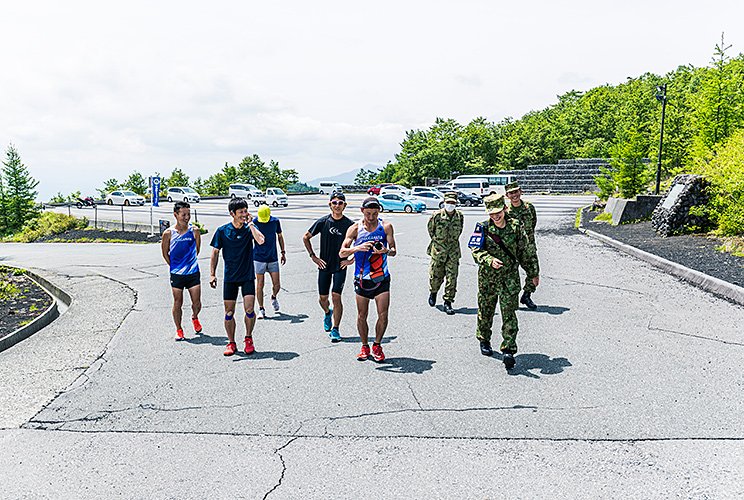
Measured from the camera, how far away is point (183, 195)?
2183 inches

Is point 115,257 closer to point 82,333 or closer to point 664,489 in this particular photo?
point 82,333

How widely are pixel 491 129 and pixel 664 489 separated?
8057 cm

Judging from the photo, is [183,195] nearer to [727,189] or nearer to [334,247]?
[727,189]

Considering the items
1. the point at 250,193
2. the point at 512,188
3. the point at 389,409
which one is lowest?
the point at 389,409

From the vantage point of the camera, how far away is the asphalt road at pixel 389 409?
156 inches

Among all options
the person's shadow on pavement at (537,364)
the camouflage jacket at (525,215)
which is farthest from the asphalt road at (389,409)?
the camouflage jacket at (525,215)

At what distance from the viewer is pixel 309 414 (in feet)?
16.6

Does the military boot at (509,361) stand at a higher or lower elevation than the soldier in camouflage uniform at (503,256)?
lower

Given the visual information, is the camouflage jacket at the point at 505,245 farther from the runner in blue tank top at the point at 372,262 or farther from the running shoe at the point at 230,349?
the running shoe at the point at 230,349

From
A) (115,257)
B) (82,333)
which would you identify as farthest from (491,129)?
(82,333)

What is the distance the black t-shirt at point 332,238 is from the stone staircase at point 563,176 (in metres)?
55.6

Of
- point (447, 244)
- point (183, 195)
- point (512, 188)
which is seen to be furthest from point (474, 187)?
point (512, 188)

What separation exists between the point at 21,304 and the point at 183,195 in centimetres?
4718

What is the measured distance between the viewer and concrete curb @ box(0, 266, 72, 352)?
25.1ft
